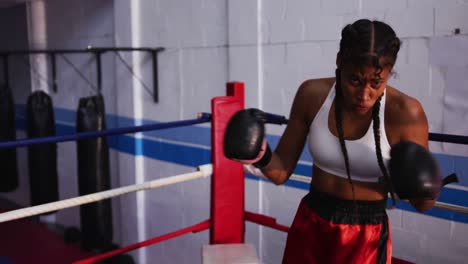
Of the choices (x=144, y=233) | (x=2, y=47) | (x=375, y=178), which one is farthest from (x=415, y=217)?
(x=2, y=47)

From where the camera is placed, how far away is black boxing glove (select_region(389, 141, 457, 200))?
3.11ft

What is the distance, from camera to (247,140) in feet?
3.81

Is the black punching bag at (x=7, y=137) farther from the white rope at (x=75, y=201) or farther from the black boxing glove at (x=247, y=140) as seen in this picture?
the black boxing glove at (x=247, y=140)

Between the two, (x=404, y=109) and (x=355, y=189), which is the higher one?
(x=404, y=109)

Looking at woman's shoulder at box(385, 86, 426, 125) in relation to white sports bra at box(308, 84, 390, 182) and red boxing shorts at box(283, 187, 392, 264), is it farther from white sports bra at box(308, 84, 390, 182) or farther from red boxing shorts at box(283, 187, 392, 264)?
red boxing shorts at box(283, 187, 392, 264)

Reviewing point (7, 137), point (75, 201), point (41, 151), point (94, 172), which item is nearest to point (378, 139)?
point (75, 201)

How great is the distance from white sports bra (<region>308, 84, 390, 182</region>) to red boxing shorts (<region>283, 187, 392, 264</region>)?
0.23ft

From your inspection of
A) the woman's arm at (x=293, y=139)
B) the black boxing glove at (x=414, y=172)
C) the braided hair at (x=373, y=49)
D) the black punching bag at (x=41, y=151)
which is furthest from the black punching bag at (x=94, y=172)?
the black boxing glove at (x=414, y=172)

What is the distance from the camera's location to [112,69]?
359 cm

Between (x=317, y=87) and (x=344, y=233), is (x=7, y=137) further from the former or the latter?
(x=344, y=233)

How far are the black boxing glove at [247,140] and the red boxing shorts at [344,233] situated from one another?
18cm

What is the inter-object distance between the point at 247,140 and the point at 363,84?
30cm

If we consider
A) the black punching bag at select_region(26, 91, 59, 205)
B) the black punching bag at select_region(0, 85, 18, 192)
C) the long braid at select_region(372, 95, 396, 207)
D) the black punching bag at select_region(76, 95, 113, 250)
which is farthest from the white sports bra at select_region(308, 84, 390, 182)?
the black punching bag at select_region(0, 85, 18, 192)

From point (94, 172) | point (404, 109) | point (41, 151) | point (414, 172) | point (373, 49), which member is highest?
point (373, 49)
